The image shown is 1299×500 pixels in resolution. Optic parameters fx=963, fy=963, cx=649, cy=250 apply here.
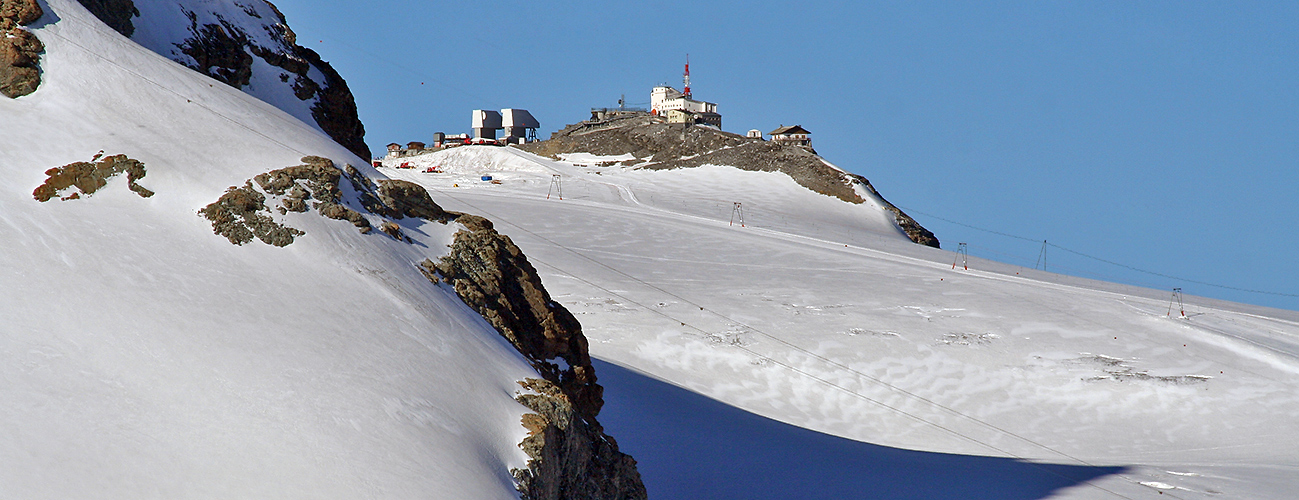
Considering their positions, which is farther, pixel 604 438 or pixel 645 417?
pixel 645 417

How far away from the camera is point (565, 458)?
621 inches

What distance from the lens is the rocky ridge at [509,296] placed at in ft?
51.7

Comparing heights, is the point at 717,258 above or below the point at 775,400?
above

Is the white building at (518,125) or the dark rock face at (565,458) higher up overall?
the white building at (518,125)

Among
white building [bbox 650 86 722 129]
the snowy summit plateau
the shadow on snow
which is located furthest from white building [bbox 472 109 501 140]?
the shadow on snow

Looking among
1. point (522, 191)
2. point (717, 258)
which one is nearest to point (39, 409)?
point (717, 258)

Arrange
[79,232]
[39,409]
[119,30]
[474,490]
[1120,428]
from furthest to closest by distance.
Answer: [1120,428] → [119,30] → [79,232] → [474,490] → [39,409]

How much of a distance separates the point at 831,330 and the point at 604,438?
70.8 feet

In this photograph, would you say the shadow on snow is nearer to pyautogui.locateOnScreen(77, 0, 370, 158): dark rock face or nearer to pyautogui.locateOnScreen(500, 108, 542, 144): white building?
pyautogui.locateOnScreen(77, 0, 370, 158): dark rock face

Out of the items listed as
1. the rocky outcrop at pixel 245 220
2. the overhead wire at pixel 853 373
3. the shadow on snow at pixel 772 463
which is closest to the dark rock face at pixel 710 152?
the overhead wire at pixel 853 373

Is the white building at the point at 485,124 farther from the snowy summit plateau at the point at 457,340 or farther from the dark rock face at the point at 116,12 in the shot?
the dark rock face at the point at 116,12

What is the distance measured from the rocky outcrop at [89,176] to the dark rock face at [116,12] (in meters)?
8.22

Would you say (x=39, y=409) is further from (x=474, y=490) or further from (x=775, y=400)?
(x=775, y=400)

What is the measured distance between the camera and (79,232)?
1631cm
